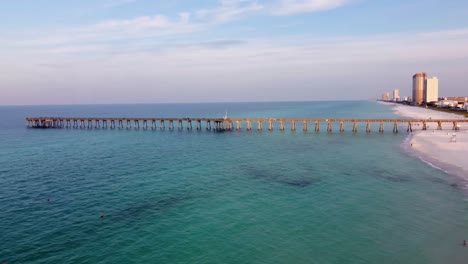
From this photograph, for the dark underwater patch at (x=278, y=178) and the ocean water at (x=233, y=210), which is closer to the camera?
the ocean water at (x=233, y=210)

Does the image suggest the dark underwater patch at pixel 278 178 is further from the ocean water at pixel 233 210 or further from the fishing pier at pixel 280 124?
the fishing pier at pixel 280 124

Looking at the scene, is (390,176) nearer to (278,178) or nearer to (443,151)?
(278,178)

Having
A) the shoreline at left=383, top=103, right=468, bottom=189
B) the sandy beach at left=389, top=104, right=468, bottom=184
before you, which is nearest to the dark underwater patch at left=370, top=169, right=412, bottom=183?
the shoreline at left=383, top=103, right=468, bottom=189

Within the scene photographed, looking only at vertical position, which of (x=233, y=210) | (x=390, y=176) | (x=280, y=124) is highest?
(x=280, y=124)

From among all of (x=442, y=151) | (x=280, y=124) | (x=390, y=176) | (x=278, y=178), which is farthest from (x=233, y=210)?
(x=280, y=124)

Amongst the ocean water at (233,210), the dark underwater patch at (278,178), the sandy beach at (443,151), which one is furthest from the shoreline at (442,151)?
the dark underwater patch at (278,178)

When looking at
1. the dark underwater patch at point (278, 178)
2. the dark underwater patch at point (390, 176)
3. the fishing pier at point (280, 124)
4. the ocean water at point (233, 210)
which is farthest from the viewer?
the fishing pier at point (280, 124)

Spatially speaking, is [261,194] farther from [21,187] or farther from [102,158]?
[102,158]

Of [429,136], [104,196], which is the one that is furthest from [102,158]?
[429,136]

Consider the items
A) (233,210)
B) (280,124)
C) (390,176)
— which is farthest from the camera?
(280,124)
